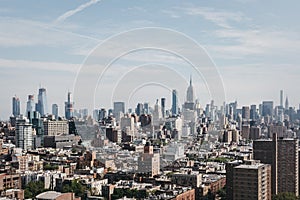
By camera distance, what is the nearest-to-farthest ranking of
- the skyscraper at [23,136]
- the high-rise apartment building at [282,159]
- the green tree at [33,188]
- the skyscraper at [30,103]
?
the green tree at [33,188]
the high-rise apartment building at [282,159]
the skyscraper at [23,136]
the skyscraper at [30,103]

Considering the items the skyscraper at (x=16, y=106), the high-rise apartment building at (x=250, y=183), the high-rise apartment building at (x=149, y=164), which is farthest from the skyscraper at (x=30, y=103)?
the high-rise apartment building at (x=250, y=183)

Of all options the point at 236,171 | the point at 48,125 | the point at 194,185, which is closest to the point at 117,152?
the point at 194,185

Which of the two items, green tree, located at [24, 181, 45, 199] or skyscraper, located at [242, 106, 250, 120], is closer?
green tree, located at [24, 181, 45, 199]

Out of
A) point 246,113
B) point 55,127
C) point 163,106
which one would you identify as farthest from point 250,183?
point 246,113

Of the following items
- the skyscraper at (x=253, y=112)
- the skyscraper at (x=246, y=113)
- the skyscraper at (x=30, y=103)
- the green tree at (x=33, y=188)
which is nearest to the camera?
the green tree at (x=33, y=188)

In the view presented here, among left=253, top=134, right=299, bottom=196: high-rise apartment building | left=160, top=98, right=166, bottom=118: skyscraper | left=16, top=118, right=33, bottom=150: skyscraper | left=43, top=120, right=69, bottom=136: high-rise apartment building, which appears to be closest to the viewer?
left=253, top=134, right=299, bottom=196: high-rise apartment building

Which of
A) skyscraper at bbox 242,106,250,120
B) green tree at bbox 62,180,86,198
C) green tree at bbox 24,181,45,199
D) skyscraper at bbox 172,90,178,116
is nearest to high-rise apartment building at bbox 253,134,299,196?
skyscraper at bbox 172,90,178,116

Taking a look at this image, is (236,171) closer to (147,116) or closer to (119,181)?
(119,181)

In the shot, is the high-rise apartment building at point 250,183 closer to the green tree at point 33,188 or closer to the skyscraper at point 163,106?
the green tree at point 33,188

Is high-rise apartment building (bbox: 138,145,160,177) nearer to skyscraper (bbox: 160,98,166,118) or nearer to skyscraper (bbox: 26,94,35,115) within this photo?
skyscraper (bbox: 160,98,166,118)
